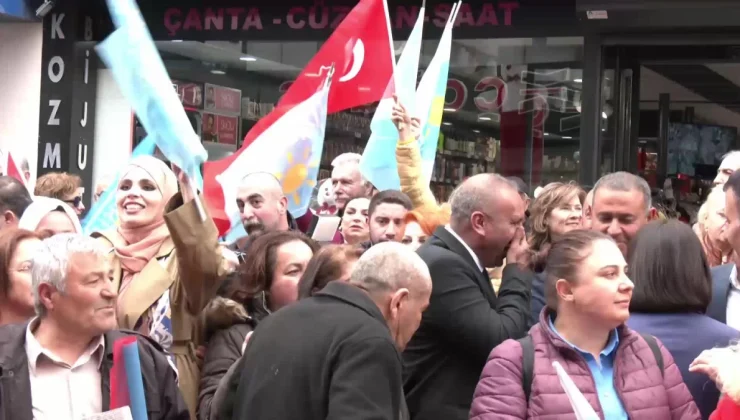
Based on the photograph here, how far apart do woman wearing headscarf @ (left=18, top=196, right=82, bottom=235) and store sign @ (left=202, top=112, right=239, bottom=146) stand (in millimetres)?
7599

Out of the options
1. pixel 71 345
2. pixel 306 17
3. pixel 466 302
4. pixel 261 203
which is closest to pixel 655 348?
pixel 466 302

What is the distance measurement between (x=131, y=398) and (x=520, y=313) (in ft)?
5.34

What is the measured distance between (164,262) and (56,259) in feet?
3.76

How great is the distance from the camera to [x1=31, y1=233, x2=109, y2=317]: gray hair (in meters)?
4.20

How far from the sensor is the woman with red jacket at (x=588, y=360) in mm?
4062

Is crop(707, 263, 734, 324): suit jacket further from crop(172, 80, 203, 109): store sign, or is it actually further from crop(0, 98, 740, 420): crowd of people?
crop(172, 80, 203, 109): store sign

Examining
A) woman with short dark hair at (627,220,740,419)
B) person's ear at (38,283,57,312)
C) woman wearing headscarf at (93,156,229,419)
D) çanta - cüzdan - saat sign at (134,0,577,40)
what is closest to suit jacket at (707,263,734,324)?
woman with short dark hair at (627,220,740,419)

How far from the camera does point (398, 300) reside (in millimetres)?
3992

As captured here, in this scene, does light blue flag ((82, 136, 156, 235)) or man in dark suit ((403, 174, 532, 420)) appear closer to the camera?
man in dark suit ((403, 174, 532, 420))

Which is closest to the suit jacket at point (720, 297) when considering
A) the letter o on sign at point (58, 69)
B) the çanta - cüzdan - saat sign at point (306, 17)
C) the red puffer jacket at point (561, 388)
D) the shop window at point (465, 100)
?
the red puffer jacket at point (561, 388)

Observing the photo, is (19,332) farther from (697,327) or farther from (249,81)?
(249,81)

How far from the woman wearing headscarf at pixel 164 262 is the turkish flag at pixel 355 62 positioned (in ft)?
9.78

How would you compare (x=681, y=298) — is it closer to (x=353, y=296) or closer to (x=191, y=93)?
(x=353, y=296)

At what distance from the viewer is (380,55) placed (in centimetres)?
859
